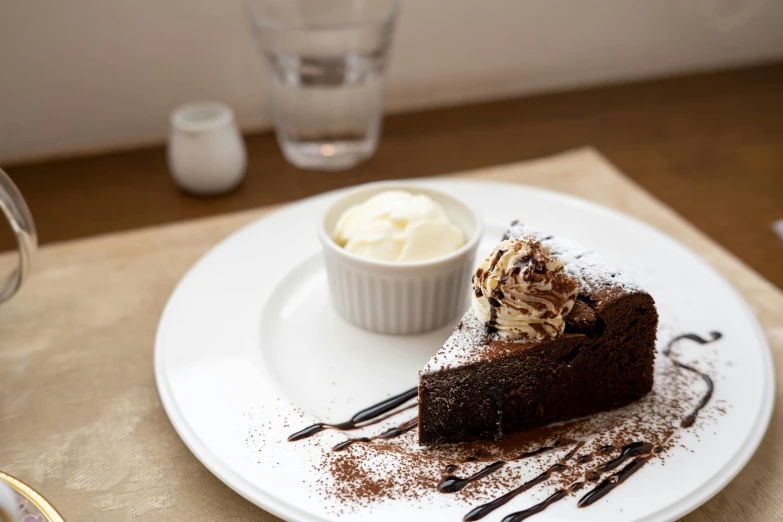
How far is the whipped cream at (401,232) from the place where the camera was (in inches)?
54.7

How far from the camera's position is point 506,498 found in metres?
1.05

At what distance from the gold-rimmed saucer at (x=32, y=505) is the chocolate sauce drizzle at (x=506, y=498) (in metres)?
0.59

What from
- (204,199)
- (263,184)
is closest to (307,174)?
(263,184)

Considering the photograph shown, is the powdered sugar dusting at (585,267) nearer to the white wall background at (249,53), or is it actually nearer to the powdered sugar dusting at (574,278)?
the powdered sugar dusting at (574,278)

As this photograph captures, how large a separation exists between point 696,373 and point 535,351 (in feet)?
1.03

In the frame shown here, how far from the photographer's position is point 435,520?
101 centimetres

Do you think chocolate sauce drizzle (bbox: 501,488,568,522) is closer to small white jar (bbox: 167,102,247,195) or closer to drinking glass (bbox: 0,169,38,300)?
drinking glass (bbox: 0,169,38,300)

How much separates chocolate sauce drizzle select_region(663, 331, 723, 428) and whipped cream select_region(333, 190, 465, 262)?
1.46 ft

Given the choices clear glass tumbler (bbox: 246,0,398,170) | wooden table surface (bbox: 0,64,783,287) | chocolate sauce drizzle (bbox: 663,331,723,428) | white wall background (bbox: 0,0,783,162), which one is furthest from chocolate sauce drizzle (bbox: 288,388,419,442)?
white wall background (bbox: 0,0,783,162)

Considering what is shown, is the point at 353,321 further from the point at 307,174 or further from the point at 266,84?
the point at 266,84

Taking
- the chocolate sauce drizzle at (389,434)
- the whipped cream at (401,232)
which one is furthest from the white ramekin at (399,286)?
the chocolate sauce drizzle at (389,434)

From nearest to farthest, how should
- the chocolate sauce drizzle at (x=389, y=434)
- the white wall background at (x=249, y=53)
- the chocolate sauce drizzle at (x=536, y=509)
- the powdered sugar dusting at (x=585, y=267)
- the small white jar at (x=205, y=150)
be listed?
the chocolate sauce drizzle at (x=536, y=509) → the chocolate sauce drizzle at (x=389, y=434) → the powdered sugar dusting at (x=585, y=267) → the small white jar at (x=205, y=150) → the white wall background at (x=249, y=53)

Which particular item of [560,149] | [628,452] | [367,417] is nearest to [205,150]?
[367,417]

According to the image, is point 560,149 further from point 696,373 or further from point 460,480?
point 460,480
